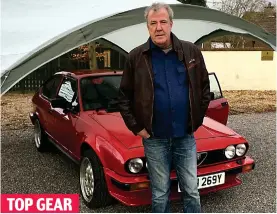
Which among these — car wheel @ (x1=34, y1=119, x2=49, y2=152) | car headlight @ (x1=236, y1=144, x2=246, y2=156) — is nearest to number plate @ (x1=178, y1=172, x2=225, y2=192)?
car headlight @ (x1=236, y1=144, x2=246, y2=156)

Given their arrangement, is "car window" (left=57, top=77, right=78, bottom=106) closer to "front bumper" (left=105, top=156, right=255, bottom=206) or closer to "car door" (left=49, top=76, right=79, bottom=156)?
"car door" (left=49, top=76, right=79, bottom=156)

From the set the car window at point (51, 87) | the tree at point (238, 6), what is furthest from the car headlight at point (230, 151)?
the tree at point (238, 6)

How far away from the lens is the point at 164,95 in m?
2.74

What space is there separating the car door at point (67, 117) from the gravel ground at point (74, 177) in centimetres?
51

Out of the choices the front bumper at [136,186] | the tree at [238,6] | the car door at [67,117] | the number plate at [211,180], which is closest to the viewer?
the front bumper at [136,186]

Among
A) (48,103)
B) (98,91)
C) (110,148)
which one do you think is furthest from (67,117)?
(110,148)

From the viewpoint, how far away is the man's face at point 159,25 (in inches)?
105

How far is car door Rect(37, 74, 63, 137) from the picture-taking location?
5691 millimetres

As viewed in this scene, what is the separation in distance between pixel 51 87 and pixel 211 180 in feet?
11.3

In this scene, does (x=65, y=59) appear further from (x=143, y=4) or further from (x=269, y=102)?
(x=143, y=4)

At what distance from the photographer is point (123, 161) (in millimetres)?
3590

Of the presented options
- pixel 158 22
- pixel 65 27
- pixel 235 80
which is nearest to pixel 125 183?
pixel 158 22

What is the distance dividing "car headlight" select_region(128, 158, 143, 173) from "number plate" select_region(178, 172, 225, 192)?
614mm

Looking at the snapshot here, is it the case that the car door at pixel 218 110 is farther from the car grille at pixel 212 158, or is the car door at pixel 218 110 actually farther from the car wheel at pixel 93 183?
the car wheel at pixel 93 183
